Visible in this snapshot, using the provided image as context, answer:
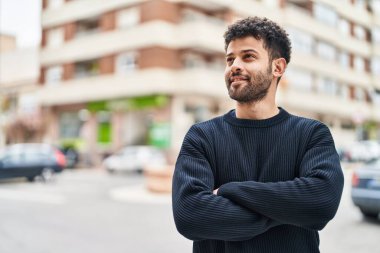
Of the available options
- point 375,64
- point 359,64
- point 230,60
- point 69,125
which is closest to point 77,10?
point 69,125

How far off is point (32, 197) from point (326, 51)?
73.3 ft

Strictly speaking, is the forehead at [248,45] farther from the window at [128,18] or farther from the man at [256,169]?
the window at [128,18]

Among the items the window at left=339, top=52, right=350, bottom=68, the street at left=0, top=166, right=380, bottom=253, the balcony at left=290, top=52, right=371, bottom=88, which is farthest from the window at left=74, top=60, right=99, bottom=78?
the window at left=339, top=52, right=350, bottom=68

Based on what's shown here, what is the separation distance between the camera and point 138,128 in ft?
77.3

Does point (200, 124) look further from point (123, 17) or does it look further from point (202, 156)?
point (123, 17)

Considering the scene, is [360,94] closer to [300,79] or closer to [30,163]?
[300,79]

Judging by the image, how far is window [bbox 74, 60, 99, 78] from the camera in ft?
83.9

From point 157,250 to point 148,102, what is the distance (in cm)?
1695

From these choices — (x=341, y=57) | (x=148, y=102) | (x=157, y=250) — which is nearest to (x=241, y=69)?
(x=157, y=250)

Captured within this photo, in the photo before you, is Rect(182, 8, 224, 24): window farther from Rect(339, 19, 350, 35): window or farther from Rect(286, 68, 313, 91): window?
Rect(339, 19, 350, 35): window

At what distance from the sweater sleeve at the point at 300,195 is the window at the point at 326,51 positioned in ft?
86.0

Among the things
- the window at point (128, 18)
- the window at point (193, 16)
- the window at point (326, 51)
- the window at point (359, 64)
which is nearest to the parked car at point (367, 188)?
the window at point (193, 16)

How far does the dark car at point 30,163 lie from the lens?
43.9 ft

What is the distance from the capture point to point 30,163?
14281 millimetres
